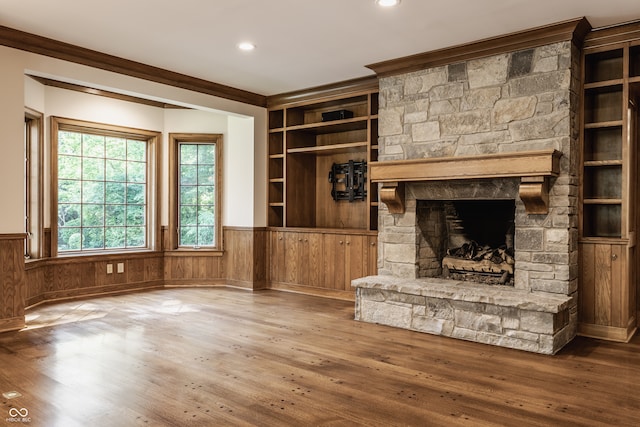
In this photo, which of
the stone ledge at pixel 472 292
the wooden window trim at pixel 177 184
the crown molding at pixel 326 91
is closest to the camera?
the stone ledge at pixel 472 292

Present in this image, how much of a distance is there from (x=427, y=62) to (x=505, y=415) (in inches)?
134

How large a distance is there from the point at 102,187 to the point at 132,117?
100cm

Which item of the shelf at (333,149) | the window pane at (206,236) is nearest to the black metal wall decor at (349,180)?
the shelf at (333,149)

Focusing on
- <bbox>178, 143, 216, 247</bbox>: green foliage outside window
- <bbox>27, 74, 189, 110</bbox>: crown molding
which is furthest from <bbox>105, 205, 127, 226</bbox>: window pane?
<bbox>27, 74, 189, 110</bbox>: crown molding

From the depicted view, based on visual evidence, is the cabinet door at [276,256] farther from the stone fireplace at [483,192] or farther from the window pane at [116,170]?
the window pane at [116,170]

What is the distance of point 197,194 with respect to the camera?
22.9 ft

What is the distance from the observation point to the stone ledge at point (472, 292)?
3797 mm

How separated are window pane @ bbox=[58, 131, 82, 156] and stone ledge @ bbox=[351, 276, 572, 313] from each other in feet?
12.6

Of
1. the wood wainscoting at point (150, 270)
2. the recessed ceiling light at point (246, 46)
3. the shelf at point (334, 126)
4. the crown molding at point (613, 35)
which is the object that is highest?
the recessed ceiling light at point (246, 46)

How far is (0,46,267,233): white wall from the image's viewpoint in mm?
4266

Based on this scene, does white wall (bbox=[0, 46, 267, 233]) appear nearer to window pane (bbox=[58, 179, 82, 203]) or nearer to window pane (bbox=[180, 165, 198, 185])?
window pane (bbox=[180, 165, 198, 185])

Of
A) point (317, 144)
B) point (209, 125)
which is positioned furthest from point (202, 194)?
point (317, 144)

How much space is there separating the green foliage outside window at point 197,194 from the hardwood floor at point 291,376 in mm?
2218

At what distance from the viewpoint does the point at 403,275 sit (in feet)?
16.2
